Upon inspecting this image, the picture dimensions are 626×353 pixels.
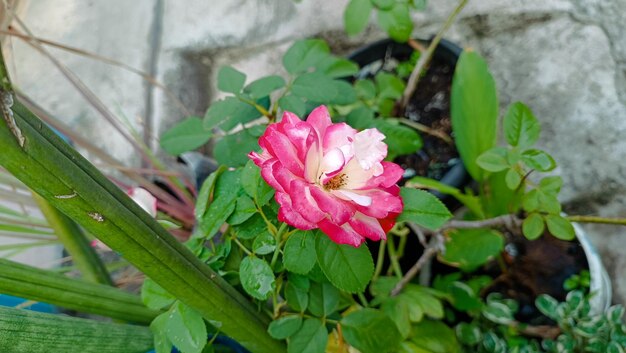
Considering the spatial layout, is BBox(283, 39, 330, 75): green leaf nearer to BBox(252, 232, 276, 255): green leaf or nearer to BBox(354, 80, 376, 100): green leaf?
BBox(354, 80, 376, 100): green leaf

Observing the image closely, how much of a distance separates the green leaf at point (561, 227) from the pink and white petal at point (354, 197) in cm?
31

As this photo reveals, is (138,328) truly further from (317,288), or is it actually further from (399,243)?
(399,243)

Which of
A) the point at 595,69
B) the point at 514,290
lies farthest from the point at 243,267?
the point at 595,69

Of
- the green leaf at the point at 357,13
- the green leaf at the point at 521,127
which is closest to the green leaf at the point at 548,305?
the green leaf at the point at 521,127

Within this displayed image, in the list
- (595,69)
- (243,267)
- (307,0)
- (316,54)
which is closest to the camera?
(243,267)

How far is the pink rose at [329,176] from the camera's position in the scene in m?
0.54

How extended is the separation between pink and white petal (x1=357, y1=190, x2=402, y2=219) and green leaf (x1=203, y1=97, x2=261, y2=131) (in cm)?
29

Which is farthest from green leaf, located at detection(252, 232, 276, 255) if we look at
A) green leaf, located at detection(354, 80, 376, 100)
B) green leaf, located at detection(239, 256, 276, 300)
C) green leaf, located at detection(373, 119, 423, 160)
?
green leaf, located at detection(354, 80, 376, 100)

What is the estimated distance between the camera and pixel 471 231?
0.95 m

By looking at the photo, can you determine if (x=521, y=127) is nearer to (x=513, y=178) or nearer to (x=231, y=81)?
(x=513, y=178)

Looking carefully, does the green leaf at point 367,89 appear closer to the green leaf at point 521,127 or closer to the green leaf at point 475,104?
the green leaf at point 475,104

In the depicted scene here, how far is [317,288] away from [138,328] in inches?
8.9

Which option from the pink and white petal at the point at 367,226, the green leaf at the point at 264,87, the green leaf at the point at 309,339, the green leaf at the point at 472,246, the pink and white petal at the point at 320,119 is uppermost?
the pink and white petal at the point at 320,119

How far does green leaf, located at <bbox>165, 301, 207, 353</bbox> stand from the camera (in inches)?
25.2
